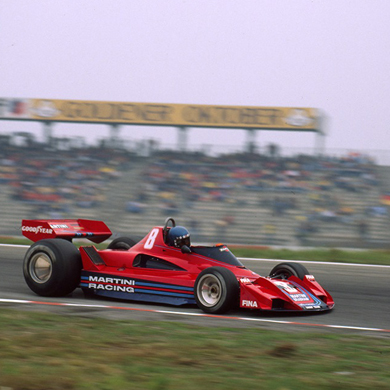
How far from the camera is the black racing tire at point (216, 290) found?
745 centimetres

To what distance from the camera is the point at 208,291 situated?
25.3 ft

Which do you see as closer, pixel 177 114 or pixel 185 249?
pixel 185 249

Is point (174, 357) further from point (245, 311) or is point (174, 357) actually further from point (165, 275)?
point (165, 275)

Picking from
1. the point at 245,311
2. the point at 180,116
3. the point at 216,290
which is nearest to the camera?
the point at 216,290

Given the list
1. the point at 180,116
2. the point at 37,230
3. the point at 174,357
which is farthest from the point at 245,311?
the point at 180,116

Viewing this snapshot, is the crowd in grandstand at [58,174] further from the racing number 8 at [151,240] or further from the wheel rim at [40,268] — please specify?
the racing number 8 at [151,240]

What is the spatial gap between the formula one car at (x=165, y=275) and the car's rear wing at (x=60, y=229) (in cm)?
12

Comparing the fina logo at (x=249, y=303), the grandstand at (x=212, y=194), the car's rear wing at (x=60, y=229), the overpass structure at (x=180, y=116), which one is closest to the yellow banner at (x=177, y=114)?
the overpass structure at (x=180, y=116)

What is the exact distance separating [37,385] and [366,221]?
46.2 ft

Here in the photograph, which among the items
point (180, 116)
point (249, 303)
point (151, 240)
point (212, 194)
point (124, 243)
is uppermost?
point (180, 116)

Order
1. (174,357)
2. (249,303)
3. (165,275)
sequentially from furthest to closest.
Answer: (165,275) → (249,303) → (174,357)

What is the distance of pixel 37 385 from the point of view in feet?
13.3

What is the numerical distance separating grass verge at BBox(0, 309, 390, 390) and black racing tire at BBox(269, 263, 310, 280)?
6.61 feet

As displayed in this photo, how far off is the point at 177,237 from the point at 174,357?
3434 mm
